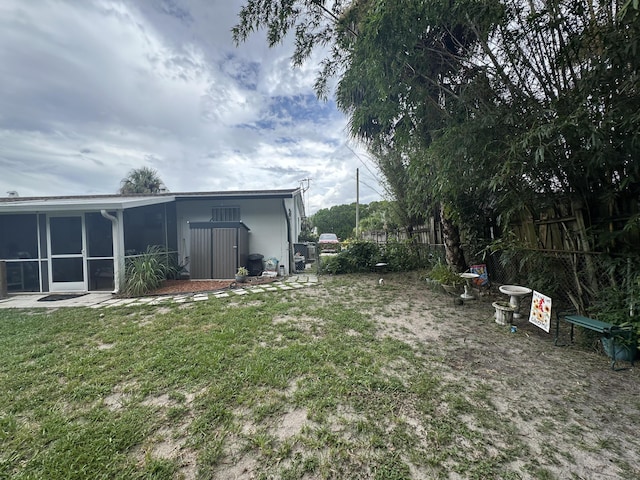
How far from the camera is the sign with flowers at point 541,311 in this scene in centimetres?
Answer: 299

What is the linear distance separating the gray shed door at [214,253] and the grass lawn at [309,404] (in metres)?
3.84

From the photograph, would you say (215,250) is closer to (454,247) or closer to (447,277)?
(447,277)

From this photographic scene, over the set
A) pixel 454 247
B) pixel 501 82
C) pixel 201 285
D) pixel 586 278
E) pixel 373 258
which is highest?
pixel 501 82

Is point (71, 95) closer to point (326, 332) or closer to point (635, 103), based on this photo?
point (326, 332)

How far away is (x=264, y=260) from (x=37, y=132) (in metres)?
9.41

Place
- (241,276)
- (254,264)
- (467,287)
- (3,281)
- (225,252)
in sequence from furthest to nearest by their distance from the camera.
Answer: (254,264), (225,252), (241,276), (3,281), (467,287)

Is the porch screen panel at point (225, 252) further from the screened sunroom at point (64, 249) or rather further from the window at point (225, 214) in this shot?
the screened sunroom at point (64, 249)

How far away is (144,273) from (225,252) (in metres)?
2.10

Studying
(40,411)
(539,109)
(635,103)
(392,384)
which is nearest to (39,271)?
Result: (40,411)

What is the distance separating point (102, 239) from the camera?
20.6 feet

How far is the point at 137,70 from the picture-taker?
22.7ft

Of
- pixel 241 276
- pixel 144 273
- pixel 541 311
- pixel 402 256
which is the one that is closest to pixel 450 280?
pixel 541 311

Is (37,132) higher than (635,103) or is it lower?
higher

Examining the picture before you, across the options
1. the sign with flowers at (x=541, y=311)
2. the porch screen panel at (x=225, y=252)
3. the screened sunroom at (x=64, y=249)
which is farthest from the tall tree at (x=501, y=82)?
the screened sunroom at (x=64, y=249)
